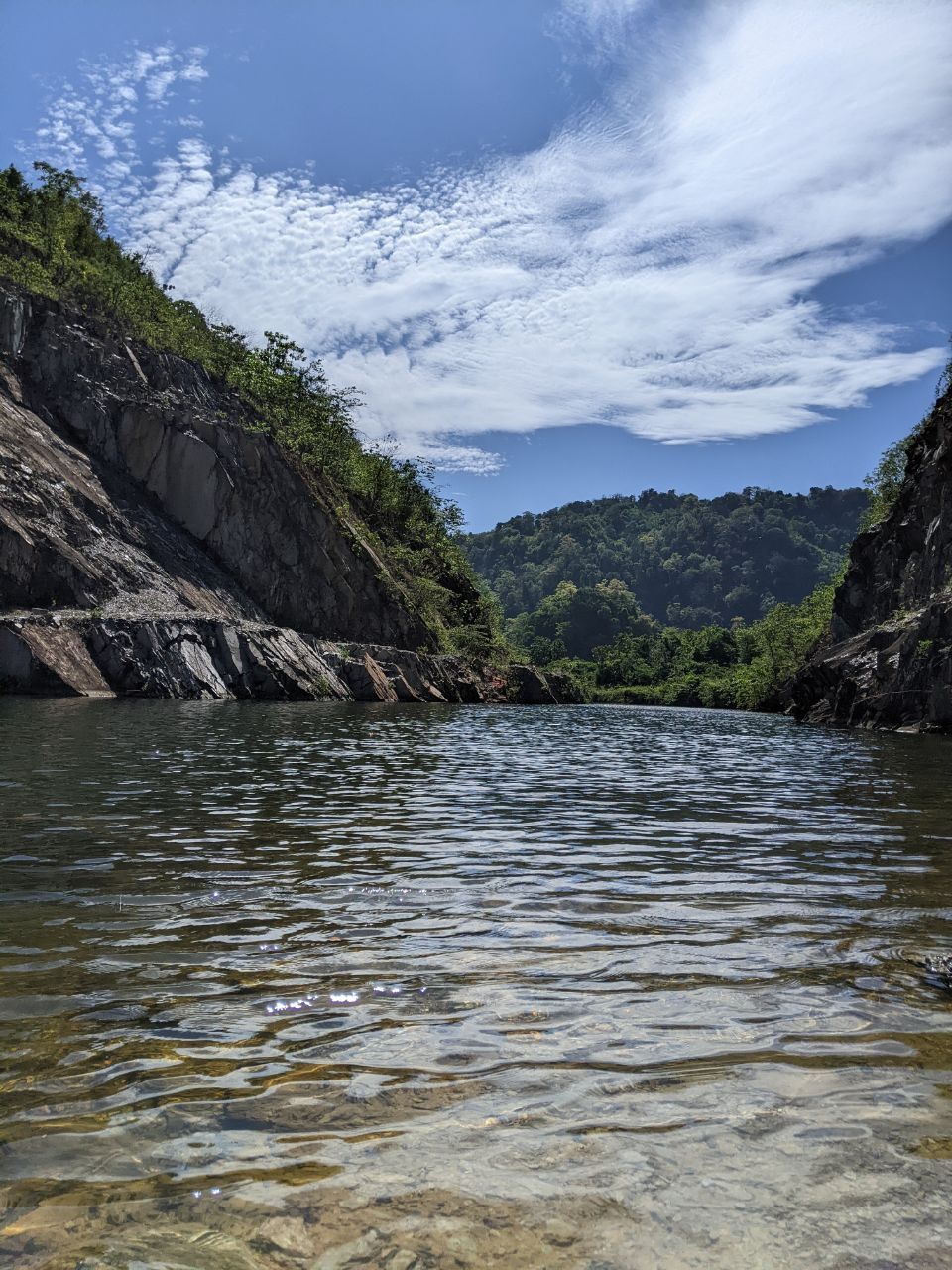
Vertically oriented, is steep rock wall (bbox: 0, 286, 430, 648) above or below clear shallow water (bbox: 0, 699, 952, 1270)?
above

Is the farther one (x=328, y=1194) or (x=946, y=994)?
(x=946, y=994)

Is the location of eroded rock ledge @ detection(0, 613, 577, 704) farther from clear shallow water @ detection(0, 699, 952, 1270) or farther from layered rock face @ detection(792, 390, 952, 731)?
clear shallow water @ detection(0, 699, 952, 1270)

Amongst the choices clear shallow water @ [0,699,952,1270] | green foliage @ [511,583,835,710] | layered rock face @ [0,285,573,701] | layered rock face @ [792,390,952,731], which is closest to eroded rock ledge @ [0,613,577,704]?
layered rock face @ [0,285,573,701]

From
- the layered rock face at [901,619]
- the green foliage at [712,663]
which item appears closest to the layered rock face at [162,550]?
the layered rock face at [901,619]

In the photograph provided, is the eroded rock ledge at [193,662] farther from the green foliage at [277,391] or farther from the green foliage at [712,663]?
the green foliage at [712,663]

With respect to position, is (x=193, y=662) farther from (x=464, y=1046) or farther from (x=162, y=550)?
(x=464, y=1046)

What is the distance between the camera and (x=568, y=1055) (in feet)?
17.1

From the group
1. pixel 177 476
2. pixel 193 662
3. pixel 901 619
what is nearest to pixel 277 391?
pixel 177 476

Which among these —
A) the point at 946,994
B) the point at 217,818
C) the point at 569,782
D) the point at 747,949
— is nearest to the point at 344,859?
the point at 217,818

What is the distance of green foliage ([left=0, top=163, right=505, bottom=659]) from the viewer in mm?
65625

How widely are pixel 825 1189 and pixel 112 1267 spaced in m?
2.92

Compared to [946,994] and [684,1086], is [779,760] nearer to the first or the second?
[946,994]

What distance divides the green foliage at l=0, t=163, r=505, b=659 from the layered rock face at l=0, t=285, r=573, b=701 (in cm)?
385

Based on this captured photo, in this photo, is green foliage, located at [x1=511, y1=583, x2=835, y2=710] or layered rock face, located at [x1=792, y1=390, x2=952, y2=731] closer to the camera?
layered rock face, located at [x1=792, y1=390, x2=952, y2=731]
